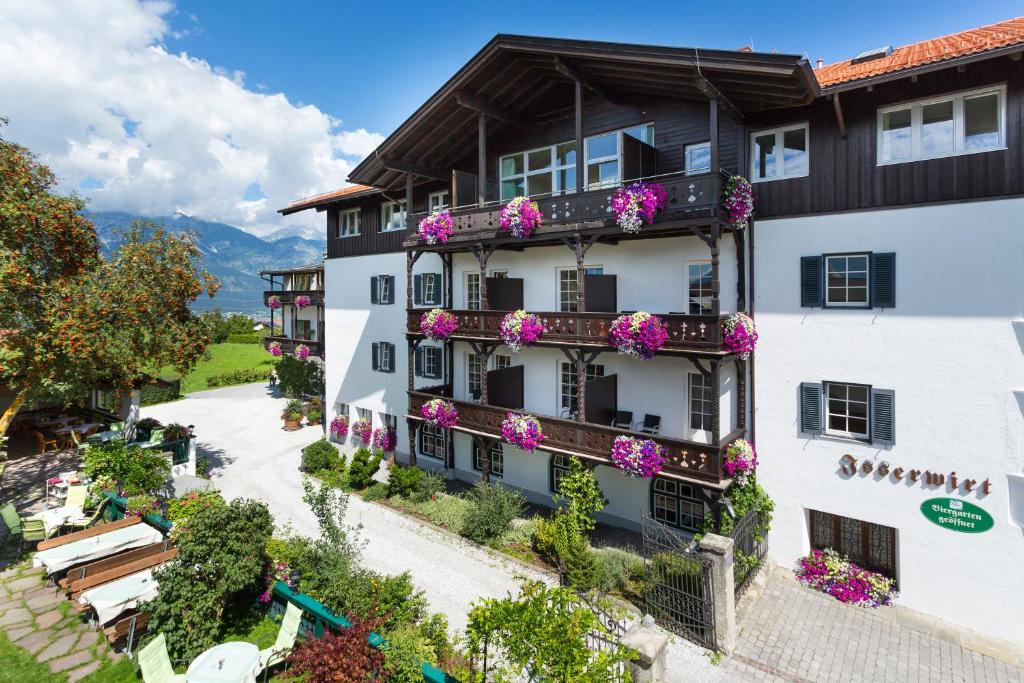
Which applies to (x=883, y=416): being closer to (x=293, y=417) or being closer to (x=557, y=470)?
(x=557, y=470)

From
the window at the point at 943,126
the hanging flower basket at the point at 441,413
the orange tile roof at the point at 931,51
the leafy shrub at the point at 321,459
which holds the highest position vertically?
the orange tile roof at the point at 931,51

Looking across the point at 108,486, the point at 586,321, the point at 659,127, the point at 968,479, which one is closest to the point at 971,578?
the point at 968,479

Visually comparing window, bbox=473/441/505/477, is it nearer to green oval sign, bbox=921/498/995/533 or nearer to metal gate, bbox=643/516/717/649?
metal gate, bbox=643/516/717/649

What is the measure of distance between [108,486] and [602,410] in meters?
15.5

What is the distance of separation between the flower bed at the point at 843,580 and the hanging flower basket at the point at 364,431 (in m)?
17.4

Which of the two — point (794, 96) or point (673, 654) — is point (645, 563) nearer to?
point (673, 654)

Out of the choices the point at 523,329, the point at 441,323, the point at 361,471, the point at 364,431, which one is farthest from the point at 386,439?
the point at 523,329

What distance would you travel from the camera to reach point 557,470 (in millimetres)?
17484

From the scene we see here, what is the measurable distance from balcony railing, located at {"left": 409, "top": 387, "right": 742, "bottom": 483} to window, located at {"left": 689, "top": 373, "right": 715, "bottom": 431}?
3.16 ft

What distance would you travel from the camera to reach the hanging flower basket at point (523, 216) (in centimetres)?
1527

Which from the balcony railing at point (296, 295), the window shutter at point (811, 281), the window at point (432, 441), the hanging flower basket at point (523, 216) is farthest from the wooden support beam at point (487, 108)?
the balcony railing at point (296, 295)

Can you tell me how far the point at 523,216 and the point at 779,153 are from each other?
6.89 meters

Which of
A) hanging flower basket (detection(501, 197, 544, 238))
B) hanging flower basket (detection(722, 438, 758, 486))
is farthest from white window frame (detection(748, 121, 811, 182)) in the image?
hanging flower basket (detection(722, 438, 758, 486))

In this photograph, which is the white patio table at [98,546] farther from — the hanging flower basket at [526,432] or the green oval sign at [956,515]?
the green oval sign at [956,515]
